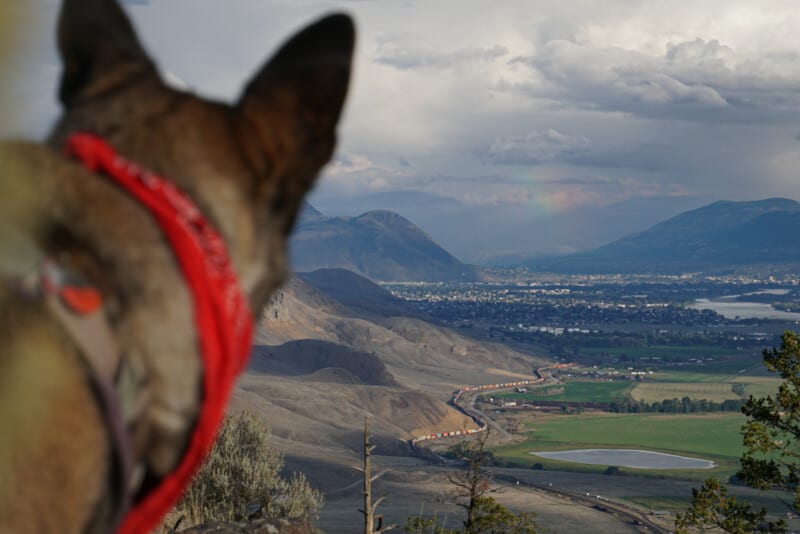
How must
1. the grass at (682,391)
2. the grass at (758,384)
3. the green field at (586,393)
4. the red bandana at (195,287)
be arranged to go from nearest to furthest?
the red bandana at (195,287)
the grass at (758,384)
the grass at (682,391)
the green field at (586,393)

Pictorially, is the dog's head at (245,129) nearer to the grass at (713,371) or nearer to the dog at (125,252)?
the dog at (125,252)

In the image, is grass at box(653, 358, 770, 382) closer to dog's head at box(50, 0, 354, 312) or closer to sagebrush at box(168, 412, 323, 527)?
sagebrush at box(168, 412, 323, 527)

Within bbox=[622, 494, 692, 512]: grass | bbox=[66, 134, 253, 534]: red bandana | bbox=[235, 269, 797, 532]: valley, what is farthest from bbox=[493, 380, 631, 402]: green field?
bbox=[66, 134, 253, 534]: red bandana

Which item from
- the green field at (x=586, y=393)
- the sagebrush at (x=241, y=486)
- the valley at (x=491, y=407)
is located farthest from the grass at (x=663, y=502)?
the green field at (x=586, y=393)

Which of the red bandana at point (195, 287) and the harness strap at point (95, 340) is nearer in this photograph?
the harness strap at point (95, 340)

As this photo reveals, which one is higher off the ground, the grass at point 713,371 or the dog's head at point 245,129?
the dog's head at point 245,129

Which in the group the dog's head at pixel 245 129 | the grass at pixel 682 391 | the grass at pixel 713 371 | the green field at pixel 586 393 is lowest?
the green field at pixel 586 393

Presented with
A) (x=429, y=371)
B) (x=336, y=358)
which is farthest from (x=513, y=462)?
(x=429, y=371)

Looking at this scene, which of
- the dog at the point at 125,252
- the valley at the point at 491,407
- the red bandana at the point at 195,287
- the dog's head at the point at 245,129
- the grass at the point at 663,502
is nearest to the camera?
the dog at the point at 125,252
